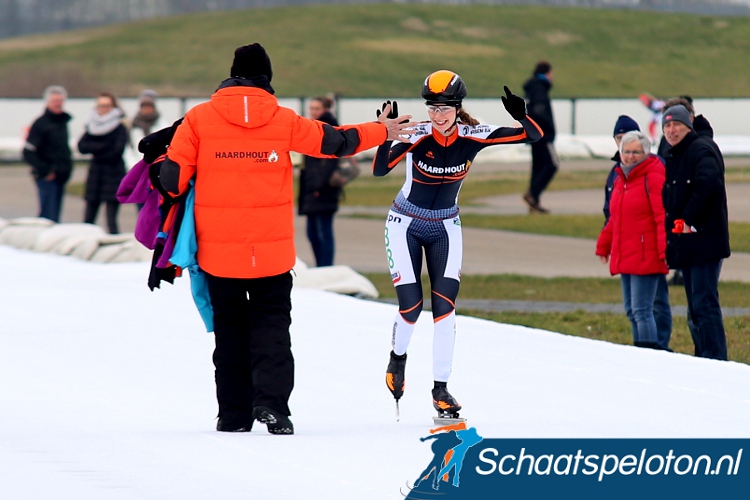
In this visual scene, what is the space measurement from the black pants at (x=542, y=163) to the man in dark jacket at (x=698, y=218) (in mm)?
10248

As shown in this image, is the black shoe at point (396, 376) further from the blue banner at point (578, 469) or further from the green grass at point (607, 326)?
the green grass at point (607, 326)

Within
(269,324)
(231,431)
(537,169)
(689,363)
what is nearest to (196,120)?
(269,324)

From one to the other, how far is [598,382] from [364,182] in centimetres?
1984

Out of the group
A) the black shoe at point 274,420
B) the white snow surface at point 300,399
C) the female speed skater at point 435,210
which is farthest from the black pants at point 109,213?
the black shoe at point 274,420

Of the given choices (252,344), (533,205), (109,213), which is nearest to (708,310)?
(252,344)

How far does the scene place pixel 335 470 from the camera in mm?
5156

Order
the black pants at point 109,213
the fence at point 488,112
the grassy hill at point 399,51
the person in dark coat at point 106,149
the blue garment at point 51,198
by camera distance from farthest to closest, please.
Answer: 1. the grassy hill at point 399,51
2. the fence at point 488,112
3. the blue garment at point 51,198
4. the black pants at point 109,213
5. the person in dark coat at point 106,149

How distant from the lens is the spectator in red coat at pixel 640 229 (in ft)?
28.8

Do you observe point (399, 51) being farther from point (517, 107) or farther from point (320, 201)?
point (517, 107)

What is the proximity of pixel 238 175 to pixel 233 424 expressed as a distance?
1.13 m

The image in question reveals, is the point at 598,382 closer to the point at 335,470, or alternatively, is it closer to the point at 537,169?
the point at 335,470

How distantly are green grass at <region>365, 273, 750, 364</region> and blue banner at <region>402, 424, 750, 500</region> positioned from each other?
12.0ft

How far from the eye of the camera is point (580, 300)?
11.9m

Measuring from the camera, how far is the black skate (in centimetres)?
622
